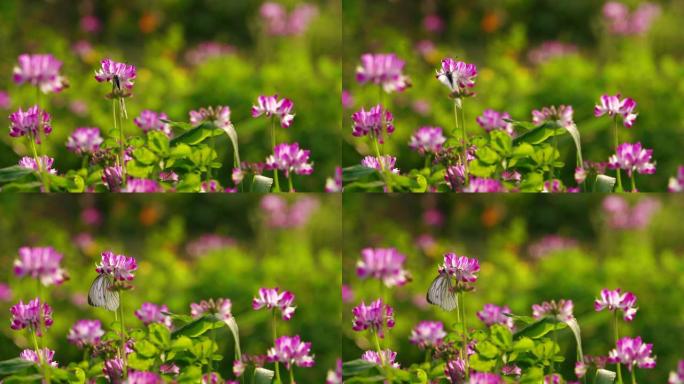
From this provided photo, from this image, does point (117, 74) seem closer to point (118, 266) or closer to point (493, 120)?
point (118, 266)

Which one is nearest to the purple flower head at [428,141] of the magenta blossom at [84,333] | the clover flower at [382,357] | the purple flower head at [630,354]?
the clover flower at [382,357]

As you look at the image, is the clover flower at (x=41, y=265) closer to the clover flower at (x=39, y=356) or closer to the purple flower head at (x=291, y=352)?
the clover flower at (x=39, y=356)

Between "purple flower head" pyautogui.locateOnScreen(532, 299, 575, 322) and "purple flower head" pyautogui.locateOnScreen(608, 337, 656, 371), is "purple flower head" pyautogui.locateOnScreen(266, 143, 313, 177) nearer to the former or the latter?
"purple flower head" pyautogui.locateOnScreen(532, 299, 575, 322)

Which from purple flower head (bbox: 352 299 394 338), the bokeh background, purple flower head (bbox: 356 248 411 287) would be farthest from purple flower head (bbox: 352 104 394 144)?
purple flower head (bbox: 352 299 394 338)

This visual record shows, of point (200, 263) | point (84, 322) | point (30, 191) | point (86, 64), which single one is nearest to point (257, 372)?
point (200, 263)

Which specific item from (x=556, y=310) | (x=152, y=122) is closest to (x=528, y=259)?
(x=556, y=310)

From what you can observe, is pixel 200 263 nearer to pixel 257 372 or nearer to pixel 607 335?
pixel 257 372
